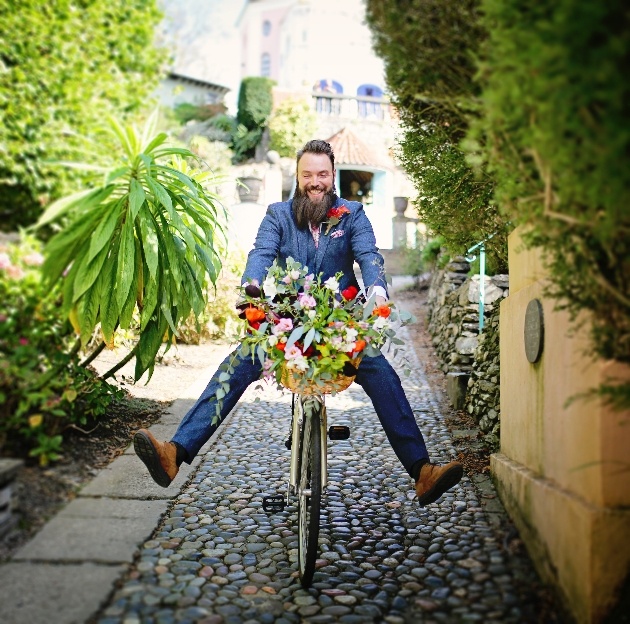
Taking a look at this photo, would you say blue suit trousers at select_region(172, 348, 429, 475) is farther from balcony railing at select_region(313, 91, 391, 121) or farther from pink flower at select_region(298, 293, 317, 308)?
balcony railing at select_region(313, 91, 391, 121)

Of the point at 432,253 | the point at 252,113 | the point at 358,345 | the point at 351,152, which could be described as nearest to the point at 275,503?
the point at 358,345

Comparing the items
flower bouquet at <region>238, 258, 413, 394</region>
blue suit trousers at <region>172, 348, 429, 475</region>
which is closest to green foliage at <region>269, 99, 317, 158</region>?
blue suit trousers at <region>172, 348, 429, 475</region>

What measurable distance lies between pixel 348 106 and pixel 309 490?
2392cm

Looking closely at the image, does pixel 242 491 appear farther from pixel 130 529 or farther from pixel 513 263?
pixel 513 263

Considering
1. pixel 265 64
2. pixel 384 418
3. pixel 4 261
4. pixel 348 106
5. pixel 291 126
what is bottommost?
pixel 384 418

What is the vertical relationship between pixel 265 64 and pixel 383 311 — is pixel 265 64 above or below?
above

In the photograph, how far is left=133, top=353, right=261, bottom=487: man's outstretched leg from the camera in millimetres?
2953

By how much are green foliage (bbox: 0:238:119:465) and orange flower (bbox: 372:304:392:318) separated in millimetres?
1402

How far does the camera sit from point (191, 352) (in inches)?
302

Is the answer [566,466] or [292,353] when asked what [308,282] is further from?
[566,466]

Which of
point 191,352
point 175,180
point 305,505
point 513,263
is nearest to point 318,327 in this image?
point 305,505

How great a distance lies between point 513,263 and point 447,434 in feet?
5.96

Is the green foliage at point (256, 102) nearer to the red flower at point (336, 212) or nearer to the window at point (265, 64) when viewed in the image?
the window at point (265, 64)

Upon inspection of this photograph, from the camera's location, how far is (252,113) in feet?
83.3
